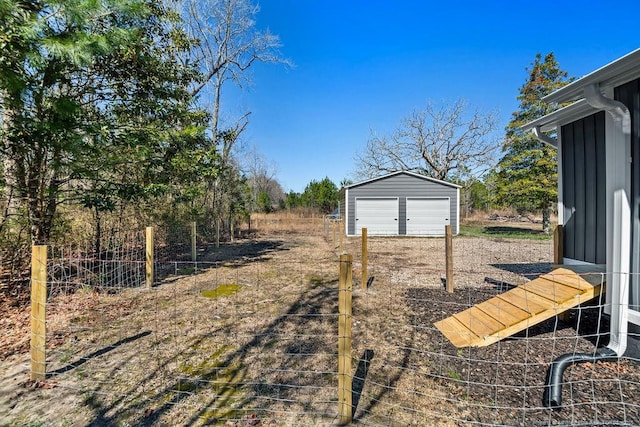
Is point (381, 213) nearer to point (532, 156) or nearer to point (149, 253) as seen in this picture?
point (532, 156)

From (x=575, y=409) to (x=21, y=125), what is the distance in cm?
595

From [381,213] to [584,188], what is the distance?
36.2ft

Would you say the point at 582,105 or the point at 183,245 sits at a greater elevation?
the point at 582,105

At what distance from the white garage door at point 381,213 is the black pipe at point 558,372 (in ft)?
38.8

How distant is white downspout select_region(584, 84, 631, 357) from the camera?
2598mm

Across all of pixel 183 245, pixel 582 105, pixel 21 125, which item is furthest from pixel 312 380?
pixel 183 245

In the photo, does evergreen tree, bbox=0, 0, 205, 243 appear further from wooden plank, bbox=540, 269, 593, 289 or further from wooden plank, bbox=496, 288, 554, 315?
wooden plank, bbox=540, 269, 593, 289

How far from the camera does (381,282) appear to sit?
5.82m

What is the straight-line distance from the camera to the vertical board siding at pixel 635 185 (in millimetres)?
2543

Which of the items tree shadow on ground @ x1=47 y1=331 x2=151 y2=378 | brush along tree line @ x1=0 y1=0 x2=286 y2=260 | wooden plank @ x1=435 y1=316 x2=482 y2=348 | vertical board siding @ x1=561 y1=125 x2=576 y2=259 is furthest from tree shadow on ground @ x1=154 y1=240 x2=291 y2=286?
vertical board siding @ x1=561 y1=125 x2=576 y2=259

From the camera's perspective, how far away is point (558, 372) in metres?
2.32

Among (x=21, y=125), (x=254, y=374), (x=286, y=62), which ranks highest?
(x=286, y=62)

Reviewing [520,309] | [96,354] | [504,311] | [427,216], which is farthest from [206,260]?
[427,216]

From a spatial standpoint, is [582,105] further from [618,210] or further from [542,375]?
[542,375]
